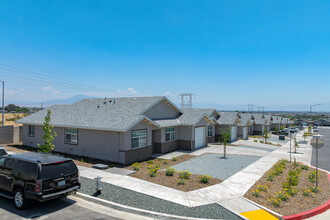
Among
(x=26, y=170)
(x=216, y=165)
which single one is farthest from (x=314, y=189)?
(x=26, y=170)

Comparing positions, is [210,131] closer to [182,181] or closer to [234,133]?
[234,133]

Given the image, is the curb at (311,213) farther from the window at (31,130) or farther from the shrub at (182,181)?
the window at (31,130)

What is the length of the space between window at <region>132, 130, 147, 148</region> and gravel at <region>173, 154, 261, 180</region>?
11.4 ft

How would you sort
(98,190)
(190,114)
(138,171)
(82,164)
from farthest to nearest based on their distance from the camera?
(190,114) < (82,164) < (138,171) < (98,190)

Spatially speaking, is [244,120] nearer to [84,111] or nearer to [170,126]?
[170,126]

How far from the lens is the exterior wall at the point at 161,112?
67.6 feet

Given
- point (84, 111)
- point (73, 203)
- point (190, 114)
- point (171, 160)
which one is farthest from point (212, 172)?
point (84, 111)

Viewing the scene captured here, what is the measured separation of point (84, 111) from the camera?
22.1 m

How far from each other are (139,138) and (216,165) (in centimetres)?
641

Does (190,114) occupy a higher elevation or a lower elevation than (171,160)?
higher

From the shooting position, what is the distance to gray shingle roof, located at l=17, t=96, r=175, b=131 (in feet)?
55.1

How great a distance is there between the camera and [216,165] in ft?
55.1

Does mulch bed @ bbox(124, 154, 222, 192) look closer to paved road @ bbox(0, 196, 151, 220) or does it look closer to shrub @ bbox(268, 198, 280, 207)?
shrub @ bbox(268, 198, 280, 207)

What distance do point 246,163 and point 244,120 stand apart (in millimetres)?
22993
